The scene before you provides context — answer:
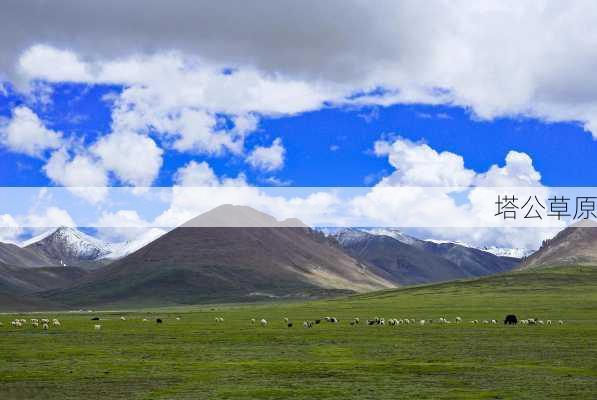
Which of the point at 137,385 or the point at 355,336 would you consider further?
the point at 355,336

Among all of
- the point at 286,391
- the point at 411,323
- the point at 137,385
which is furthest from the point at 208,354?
the point at 411,323

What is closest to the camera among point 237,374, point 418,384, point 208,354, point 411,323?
point 418,384

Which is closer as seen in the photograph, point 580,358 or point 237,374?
point 237,374

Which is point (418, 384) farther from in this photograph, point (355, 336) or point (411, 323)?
point (411, 323)

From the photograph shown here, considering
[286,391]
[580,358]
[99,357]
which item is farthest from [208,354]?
[580,358]

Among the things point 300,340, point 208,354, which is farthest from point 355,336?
point 208,354

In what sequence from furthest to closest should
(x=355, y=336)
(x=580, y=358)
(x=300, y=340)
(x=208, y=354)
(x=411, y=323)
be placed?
(x=411, y=323)
(x=355, y=336)
(x=300, y=340)
(x=208, y=354)
(x=580, y=358)

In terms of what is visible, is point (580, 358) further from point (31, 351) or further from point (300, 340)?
point (31, 351)

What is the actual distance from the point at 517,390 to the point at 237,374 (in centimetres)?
1553

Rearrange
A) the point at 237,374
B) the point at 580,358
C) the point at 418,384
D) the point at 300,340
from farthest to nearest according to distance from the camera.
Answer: the point at 300,340
the point at 580,358
the point at 237,374
the point at 418,384

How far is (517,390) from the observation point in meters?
35.7

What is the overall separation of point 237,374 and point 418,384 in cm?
1064

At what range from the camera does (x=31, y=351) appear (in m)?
57.7

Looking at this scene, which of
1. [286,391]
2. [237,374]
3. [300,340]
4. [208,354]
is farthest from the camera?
[300,340]
